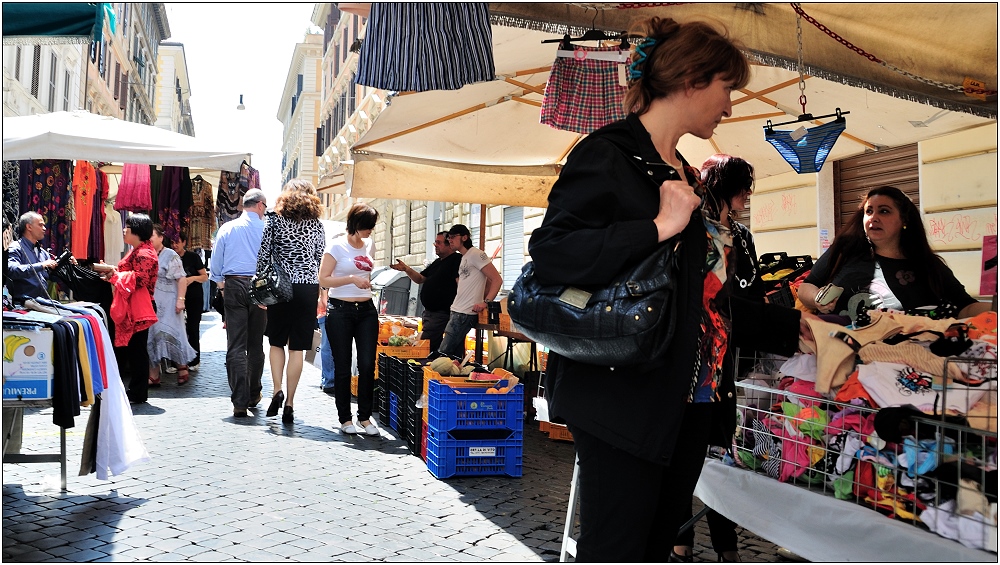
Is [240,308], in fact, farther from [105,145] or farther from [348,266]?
[105,145]

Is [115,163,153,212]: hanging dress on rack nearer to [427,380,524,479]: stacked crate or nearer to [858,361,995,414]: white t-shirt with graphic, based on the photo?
[427,380,524,479]: stacked crate

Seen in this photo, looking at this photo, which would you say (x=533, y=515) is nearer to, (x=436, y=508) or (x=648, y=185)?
(x=436, y=508)

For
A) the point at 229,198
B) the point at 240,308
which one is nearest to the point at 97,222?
the point at 229,198

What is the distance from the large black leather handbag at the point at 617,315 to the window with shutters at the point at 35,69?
820 inches

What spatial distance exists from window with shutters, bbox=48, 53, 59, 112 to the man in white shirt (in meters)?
17.3

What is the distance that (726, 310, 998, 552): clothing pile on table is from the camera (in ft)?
7.13

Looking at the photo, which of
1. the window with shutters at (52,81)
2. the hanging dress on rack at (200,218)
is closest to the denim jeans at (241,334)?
the hanging dress on rack at (200,218)

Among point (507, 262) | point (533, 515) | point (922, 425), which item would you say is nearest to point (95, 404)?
point (533, 515)

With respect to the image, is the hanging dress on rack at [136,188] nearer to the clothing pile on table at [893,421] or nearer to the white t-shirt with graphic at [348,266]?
the white t-shirt with graphic at [348,266]

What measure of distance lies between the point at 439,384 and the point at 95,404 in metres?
2.08

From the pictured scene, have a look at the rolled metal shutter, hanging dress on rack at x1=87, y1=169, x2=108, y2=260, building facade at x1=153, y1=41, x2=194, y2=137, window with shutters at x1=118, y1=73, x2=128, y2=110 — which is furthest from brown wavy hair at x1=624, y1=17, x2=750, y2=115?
building facade at x1=153, y1=41, x2=194, y2=137

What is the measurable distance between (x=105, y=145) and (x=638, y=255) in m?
6.00

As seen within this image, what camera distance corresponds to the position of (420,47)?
3.82 meters

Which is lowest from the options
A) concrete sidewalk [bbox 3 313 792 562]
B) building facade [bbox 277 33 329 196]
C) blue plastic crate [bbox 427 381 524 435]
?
concrete sidewalk [bbox 3 313 792 562]
